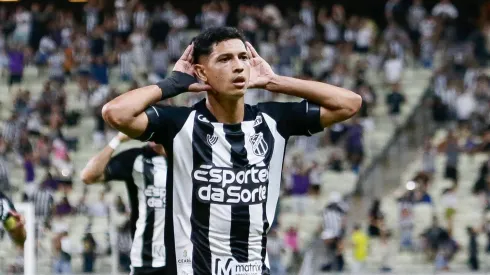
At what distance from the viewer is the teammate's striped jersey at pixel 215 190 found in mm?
6227

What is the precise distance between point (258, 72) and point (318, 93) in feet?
1.15

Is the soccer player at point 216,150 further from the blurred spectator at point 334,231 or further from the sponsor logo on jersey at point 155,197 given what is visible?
the blurred spectator at point 334,231

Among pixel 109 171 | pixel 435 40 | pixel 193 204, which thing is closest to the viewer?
pixel 193 204

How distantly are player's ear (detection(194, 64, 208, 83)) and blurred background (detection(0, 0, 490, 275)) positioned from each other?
910cm

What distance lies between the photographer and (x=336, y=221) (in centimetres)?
2139

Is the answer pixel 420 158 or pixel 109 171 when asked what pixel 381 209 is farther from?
pixel 109 171

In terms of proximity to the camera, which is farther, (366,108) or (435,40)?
(435,40)

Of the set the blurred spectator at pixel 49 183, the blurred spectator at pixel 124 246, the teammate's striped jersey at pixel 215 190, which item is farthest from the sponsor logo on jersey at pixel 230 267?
the blurred spectator at pixel 49 183

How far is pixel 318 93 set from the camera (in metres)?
6.47

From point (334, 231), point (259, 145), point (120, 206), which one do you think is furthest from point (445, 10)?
point (259, 145)

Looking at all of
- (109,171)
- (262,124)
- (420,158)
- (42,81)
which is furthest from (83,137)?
(262,124)

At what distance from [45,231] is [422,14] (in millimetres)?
12389

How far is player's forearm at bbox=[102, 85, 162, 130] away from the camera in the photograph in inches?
238

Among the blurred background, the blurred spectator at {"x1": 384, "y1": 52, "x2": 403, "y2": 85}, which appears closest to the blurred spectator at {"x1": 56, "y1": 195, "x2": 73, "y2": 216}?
the blurred background
